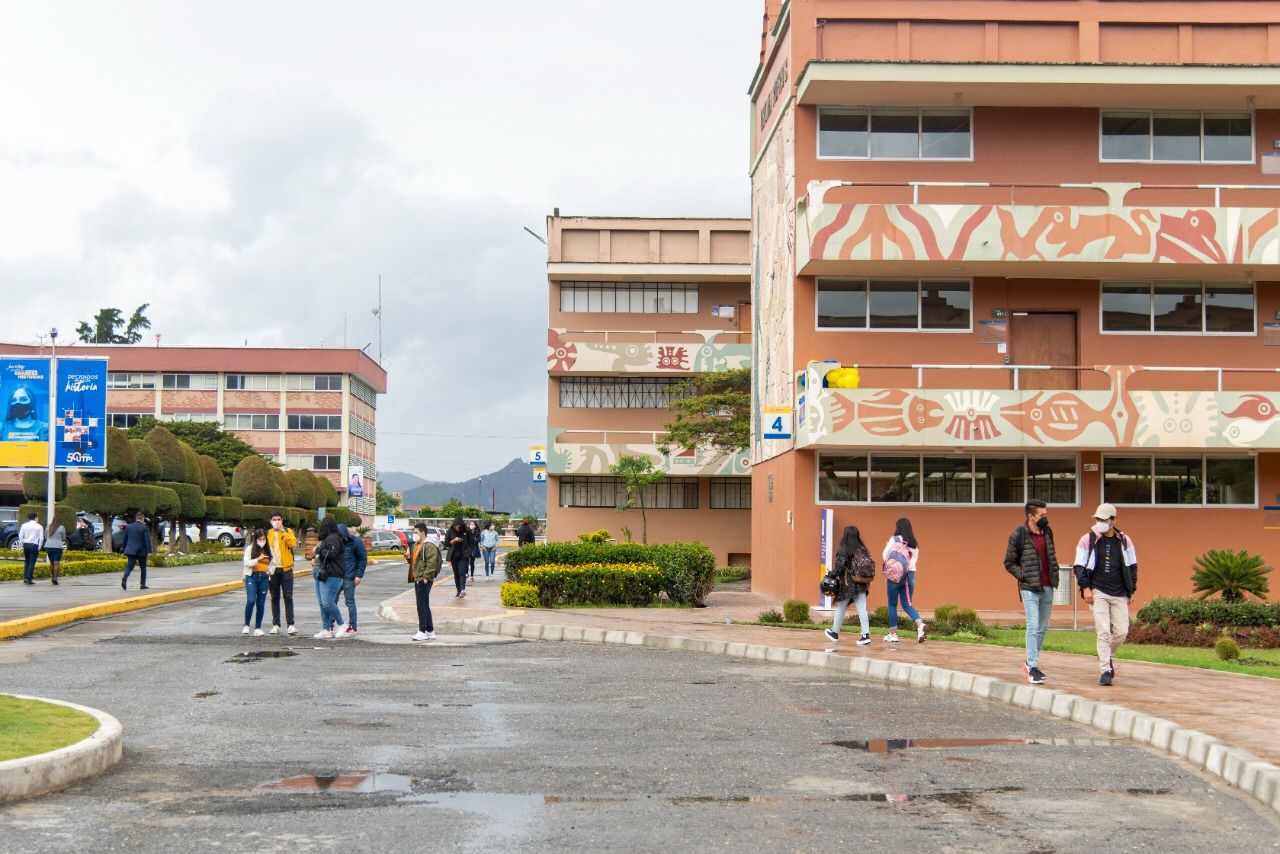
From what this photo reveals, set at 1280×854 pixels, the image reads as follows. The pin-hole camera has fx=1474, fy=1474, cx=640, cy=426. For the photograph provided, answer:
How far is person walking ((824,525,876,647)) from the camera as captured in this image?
64.9 feet

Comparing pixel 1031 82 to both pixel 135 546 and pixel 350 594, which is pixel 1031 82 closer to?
pixel 350 594

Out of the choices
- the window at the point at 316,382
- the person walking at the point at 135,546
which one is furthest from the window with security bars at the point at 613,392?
the window at the point at 316,382

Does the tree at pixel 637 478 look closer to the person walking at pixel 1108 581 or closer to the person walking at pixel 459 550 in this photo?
the person walking at pixel 459 550

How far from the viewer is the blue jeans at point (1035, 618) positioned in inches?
588

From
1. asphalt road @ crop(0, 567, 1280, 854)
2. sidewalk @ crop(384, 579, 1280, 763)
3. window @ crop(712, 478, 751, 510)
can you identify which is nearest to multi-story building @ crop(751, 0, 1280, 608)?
sidewalk @ crop(384, 579, 1280, 763)

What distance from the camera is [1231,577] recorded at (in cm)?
2447

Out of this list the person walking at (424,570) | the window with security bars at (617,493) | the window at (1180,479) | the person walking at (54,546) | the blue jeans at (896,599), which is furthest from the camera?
the window with security bars at (617,493)

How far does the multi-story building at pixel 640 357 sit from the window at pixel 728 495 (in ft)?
0.12

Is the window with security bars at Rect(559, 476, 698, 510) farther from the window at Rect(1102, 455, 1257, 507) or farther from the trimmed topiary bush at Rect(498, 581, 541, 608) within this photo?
the trimmed topiary bush at Rect(498, 581, 541, 608)

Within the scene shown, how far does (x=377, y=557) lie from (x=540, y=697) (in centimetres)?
5850

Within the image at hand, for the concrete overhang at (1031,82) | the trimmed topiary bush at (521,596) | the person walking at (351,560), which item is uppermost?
the concrete overhang at (1031,82)

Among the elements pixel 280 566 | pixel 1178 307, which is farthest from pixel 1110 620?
pixel 1178 307

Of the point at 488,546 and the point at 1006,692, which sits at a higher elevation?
the point at 488,546

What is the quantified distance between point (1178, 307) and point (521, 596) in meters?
14.7
